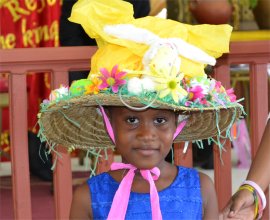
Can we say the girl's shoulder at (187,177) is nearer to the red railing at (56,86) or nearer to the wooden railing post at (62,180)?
the red railing at (56,86)

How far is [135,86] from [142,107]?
9 cm

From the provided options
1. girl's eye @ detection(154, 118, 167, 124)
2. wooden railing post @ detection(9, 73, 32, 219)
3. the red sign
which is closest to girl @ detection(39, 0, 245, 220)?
girl's eye @ detection(154, 118, 167, 124)

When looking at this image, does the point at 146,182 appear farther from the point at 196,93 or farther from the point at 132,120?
the point at 196,93

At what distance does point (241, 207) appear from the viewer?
2641 millimetres

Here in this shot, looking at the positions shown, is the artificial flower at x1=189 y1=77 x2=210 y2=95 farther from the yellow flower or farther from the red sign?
the red sign

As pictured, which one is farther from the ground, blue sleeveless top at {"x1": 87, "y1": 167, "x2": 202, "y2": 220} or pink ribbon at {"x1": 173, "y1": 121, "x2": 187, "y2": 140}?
pink ribbon at {"x1": 173, "y1": 121, "x2": 187, "y2": 140}

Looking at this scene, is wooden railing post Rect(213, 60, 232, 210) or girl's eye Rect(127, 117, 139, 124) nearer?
girl's eye Rect(127, 117, 139, 124)

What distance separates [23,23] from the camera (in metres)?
6.11

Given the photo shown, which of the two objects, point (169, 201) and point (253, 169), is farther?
point (253, 169)

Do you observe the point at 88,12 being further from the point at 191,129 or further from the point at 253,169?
the point at 253,169

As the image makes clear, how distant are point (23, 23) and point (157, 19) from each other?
12.2 feet

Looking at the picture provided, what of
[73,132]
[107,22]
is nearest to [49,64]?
[73,132]

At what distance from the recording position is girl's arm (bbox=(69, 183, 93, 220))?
8.64 feet

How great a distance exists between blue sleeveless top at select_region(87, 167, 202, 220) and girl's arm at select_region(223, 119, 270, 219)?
0.13 metres
